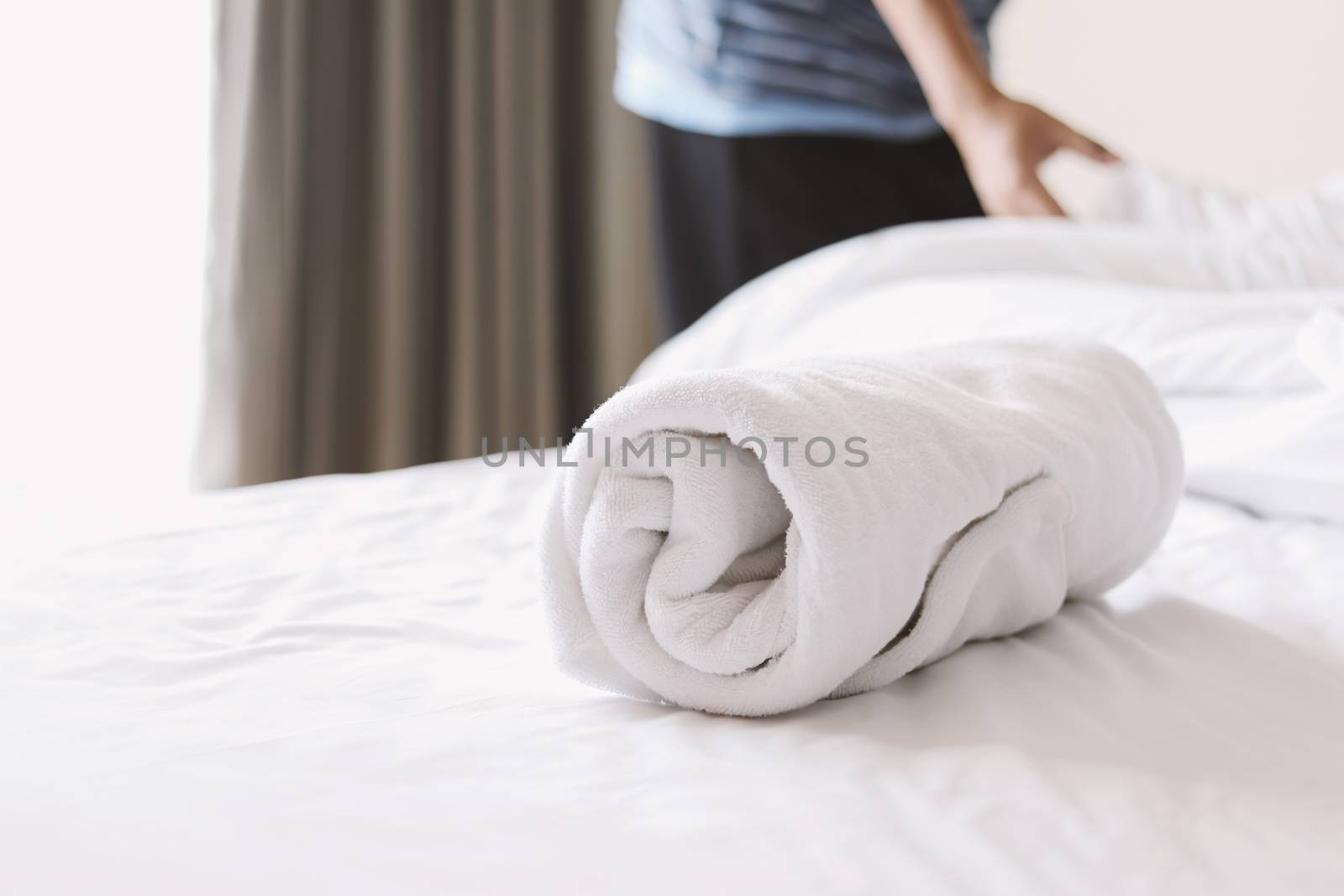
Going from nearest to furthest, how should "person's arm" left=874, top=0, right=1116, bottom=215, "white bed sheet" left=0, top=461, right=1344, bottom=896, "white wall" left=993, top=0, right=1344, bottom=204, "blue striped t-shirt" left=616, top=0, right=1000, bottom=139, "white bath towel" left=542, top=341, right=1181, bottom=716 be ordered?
"white bed sheet" left=0, top=461, right=1344, bottom=896, "white bath towel" left=542, top=341, right=1181, bottom=716, "person's arm" left=874, top=0, right=1116, bottom=215, "blue striped t-shirt" left=616, top=0, right=1000, bottom=139, "white wall" left=993, top=0, right=1344, bottom=204

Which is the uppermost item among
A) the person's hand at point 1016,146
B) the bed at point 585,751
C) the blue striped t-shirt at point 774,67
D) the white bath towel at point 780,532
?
the blue striped t-shirt at point 774,67

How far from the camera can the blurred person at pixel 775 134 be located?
1.87 metres

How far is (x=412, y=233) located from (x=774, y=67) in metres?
1.04

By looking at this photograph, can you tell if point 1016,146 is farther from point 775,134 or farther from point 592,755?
point 592,755

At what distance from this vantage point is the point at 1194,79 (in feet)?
9.64

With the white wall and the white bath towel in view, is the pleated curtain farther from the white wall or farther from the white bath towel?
the white bath towel

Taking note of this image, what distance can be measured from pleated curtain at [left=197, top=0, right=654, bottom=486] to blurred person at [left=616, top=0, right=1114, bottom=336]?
0.67 m

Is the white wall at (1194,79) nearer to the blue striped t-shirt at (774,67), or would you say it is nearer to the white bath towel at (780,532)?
the blue striped t-shirt at (774,67)

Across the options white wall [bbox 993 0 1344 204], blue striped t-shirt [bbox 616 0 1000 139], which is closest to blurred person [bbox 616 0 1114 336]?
blue striped t-shirt [bbox 616 0 1000 139]

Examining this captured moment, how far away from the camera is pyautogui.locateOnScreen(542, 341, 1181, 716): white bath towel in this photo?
49 centimetres

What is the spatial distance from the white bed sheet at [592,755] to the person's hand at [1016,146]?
35.2 inches

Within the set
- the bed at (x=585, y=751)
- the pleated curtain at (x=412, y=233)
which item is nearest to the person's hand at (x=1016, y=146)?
the bed at (x=585, y=751)

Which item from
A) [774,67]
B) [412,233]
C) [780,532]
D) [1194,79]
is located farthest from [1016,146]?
[1194,79]

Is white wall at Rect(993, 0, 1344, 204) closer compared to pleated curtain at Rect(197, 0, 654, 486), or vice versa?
pleated curtain at Rect(197, 0, 654, 486)
